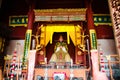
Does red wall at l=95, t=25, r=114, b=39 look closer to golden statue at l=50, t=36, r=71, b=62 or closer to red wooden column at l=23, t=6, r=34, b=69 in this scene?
golden statue at l=50, t=36, r=71, b=62

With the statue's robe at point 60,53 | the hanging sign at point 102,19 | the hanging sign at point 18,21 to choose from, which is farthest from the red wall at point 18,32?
the hanging sign at point 102,19

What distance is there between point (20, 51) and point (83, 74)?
10.5 ft

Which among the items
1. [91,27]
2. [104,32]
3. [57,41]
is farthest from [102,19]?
[57,41]

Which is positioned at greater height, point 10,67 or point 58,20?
point 58,20

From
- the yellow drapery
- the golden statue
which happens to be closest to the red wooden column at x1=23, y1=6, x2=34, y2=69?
the yellow drapery

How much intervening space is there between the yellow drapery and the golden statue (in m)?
0.52

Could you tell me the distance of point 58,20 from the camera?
7480mm

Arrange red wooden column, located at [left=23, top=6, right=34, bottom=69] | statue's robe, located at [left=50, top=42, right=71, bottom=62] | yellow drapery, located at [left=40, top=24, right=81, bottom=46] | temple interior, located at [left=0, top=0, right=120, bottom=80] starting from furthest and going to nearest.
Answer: statue's robe, located at [left=50, top=42, right=71, bottom=62] < yellow drapery, located at [left=40, top=24, right=81, bottom=46] < red wooden column, located at [left=23, top=6, right=34, bottom=69] < temple interior, located at [left=0, top=0, right=120, bottom=80]

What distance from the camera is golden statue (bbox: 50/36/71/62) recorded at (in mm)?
7574

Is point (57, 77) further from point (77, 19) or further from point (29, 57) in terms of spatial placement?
point (77, 19)

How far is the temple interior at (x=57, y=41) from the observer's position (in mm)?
6359

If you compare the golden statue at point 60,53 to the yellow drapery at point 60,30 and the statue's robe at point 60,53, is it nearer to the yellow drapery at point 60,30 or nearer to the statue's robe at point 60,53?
the statue's robe at point 60,53

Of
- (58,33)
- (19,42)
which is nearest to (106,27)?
(58,33)

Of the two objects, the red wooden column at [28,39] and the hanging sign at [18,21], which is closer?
the red wooden column at [28,39]
